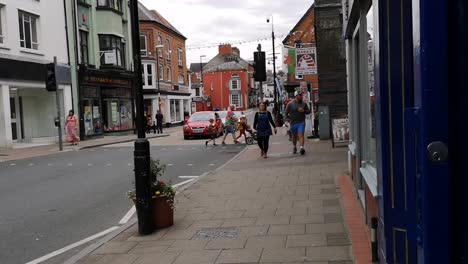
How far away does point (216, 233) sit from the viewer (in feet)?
20.8

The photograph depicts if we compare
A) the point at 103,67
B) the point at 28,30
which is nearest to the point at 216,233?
the point at 28,30

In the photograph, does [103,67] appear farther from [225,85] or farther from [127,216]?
[225,85]

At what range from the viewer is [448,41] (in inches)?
66.2

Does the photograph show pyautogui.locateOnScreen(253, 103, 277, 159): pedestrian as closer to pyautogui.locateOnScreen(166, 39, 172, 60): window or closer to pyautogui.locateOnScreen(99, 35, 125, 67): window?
pyautogui.locateOnScreen(99, 35, 125, 67): window

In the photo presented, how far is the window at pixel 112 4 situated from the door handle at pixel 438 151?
33360 millimetres

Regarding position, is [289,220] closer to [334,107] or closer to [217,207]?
[217,207]

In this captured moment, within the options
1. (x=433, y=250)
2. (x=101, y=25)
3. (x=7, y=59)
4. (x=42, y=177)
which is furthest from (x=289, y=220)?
(x=101, y=25)

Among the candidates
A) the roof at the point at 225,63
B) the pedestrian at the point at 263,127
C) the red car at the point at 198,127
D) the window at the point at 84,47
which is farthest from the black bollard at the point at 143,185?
the roof at the point at 225,63

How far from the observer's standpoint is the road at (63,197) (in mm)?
6773

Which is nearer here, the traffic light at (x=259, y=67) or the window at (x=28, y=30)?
the traffic light at (x=259, y=67)

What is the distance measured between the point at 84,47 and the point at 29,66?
6.51 metres

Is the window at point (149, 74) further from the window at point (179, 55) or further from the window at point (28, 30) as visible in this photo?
A: the window at point (28, 30)

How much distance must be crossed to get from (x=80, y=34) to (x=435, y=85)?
30.9 m

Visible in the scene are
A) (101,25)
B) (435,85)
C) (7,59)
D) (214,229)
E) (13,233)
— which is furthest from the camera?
(101,25)
